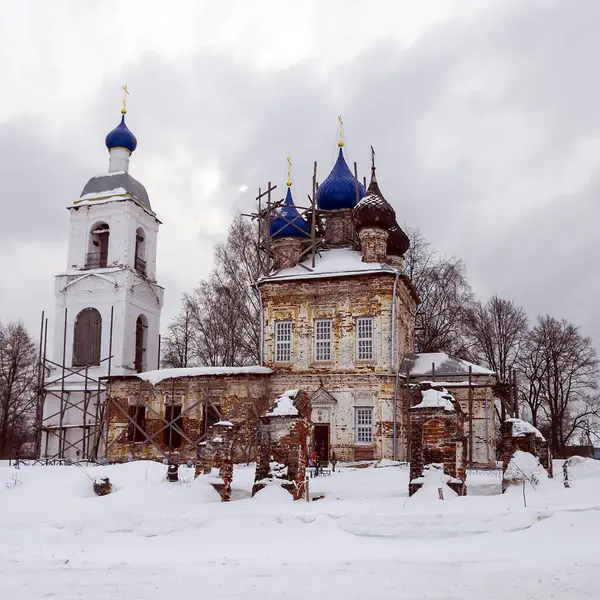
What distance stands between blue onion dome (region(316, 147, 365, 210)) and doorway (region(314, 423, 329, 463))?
33.1 feet

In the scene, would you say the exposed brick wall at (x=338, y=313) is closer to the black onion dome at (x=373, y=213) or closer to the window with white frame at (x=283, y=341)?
the window with white frame at (x=283, y=341)

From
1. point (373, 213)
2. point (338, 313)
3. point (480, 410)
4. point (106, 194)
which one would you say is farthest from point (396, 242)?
point (106, 194)

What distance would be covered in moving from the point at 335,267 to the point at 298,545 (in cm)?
1839

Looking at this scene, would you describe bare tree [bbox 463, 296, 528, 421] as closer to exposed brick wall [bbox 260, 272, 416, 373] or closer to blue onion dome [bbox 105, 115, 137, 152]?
exposed brick wall [bbox 260, 272, 416, 373]

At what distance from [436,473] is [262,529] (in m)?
3.23

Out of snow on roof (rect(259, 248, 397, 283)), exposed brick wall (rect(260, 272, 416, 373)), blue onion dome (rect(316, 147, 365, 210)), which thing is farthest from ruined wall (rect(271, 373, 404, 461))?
blue onion dome (rect(316, 147, 365, 210))

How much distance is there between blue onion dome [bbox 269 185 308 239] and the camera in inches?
1182

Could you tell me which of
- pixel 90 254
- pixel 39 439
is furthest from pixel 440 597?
pixel 90 254

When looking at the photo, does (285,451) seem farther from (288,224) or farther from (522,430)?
(288,224)

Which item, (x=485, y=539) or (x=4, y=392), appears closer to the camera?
(x=485, y=539)

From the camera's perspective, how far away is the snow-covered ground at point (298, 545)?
867cm

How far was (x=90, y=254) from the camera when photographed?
109ft

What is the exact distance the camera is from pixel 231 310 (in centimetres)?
3362

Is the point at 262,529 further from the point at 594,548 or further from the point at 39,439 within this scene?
the point at 39,439
